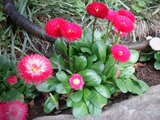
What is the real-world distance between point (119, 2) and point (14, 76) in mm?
1615

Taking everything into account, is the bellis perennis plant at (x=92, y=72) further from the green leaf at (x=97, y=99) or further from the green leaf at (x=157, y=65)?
the green leaf at (x=157, y=65)

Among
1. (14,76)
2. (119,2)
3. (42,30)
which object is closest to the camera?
(14,76)

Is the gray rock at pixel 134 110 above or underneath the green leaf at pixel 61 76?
underneath

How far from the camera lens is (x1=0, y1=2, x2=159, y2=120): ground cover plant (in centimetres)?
192

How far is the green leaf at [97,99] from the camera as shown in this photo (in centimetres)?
207

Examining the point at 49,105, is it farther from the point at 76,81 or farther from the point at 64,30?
the point at 64,30

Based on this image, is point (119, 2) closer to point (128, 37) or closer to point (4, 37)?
point (128, 37)

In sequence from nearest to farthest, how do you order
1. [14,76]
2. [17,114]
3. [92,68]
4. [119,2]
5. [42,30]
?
1. [17,114]
2. [14,76]
3. [92,68]
4. [42,30]
5. [119,2]

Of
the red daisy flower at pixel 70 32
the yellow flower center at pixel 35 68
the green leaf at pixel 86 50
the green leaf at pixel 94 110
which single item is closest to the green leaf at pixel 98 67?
the green leaf at pixel 86 50

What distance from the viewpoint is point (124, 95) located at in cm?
234

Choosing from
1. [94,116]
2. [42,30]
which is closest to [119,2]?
[42,30]

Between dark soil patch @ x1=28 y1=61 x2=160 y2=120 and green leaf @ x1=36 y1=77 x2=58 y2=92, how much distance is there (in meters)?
0.15

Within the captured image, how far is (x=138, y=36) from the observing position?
305 centimetres

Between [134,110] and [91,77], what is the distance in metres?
0.35
